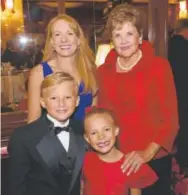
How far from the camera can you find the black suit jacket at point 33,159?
1604mm

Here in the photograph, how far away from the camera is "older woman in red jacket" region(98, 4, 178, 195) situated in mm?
1699

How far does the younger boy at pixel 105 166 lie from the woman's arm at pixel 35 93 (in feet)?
0.69

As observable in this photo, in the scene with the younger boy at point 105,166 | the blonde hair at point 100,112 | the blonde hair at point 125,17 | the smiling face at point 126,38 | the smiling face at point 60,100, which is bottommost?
the younger boy at point 105,166

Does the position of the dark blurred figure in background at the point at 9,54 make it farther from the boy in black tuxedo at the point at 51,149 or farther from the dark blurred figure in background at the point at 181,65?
the boy in black tuxedo at the point at 51,149

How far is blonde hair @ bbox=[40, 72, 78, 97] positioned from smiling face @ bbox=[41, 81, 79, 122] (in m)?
0.01

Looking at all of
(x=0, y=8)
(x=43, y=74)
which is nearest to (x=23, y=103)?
(x=0, y=8)

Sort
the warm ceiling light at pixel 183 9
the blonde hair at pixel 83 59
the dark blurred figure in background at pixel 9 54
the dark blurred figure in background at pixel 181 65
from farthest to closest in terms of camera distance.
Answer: the warm ceiling light at pixel 183 9 → the dark blurred figure in background at pixel 9 54 → the dark blurred figure in background at pixel 181 65 → the blonde hair at pixel 83 59

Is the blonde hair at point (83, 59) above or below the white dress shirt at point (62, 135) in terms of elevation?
above

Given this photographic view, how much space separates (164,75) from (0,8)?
2.44 metres

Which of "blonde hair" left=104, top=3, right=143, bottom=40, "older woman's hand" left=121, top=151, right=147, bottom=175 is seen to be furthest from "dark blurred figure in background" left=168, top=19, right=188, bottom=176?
"older woman's hand" left=121, top=151, right=147, bottom=175

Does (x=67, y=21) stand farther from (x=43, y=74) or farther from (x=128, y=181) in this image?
(x=128, y=181)

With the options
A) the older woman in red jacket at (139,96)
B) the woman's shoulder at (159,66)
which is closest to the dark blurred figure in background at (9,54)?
the older woman in red jacket at (139,96)

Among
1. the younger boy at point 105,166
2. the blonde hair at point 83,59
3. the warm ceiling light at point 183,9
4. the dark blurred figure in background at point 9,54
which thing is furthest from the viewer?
the warm ceiling light at point 183,9

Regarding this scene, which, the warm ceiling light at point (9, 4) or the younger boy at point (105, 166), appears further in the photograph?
the warm ceiling light at point (9, 4)
